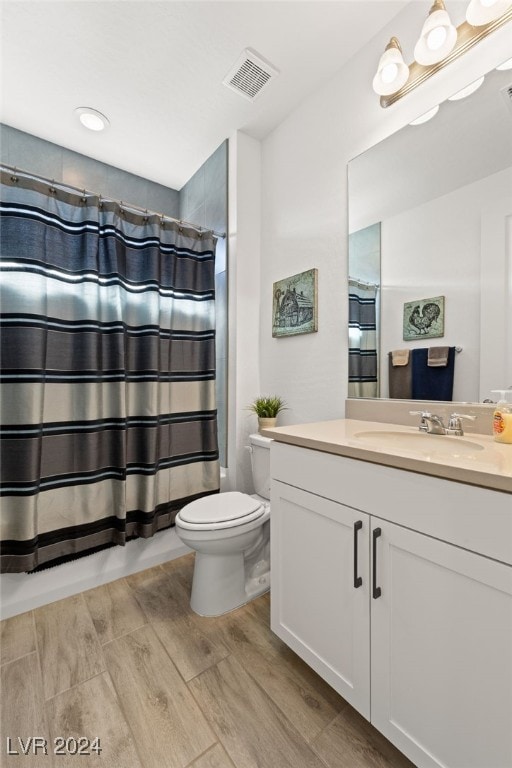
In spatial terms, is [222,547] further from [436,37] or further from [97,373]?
[436,37]

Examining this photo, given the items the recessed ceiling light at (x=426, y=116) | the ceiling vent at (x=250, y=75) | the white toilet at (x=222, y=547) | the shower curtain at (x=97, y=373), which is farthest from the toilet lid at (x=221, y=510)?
the ceiling vent at (x=250, y=75)

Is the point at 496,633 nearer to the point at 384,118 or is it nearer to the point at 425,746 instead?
the point at 425,746

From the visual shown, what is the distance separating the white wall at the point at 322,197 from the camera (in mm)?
1362

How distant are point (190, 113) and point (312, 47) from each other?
72 centimetres

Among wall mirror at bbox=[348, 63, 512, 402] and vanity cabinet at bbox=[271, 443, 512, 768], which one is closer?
vanity cabinet at bbox=[271, 443, 512, 768]

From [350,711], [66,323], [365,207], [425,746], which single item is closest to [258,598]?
[350,711]

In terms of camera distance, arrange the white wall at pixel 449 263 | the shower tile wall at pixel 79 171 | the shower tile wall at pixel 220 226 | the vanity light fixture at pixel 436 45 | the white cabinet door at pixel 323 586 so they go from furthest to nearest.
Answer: the shower tile wall at pixel 220 226, the shower tile wall at pixel 79 171, the white wall at pixel 449 263, the vanity light fixture at pixel 436 45, the white cabinet door at pixel 323 586

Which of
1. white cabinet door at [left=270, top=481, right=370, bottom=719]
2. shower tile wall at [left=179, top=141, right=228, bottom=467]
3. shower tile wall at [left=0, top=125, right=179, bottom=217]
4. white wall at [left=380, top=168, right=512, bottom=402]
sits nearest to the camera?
white cabinet door at [left=270, top=481, right=370, bottom=719]

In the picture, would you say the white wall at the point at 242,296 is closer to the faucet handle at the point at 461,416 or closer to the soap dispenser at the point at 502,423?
the faucet handle at the point at 461,416

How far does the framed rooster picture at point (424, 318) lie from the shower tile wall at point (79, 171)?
208 centimetres

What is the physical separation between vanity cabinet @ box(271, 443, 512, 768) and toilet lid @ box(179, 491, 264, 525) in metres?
0.37

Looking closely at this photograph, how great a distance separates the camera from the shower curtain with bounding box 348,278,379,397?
149 centimetres

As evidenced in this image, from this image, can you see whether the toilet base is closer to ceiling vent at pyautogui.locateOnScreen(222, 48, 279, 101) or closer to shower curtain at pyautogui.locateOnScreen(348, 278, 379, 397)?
shower curtain at pyautogui.locateOnScreen(348, 278, 379, 397)

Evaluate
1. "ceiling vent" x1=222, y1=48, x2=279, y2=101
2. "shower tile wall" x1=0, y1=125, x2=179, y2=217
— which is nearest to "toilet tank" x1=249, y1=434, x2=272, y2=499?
"ceiling vent" x1=222, y1=48, x2=279, y2=101
